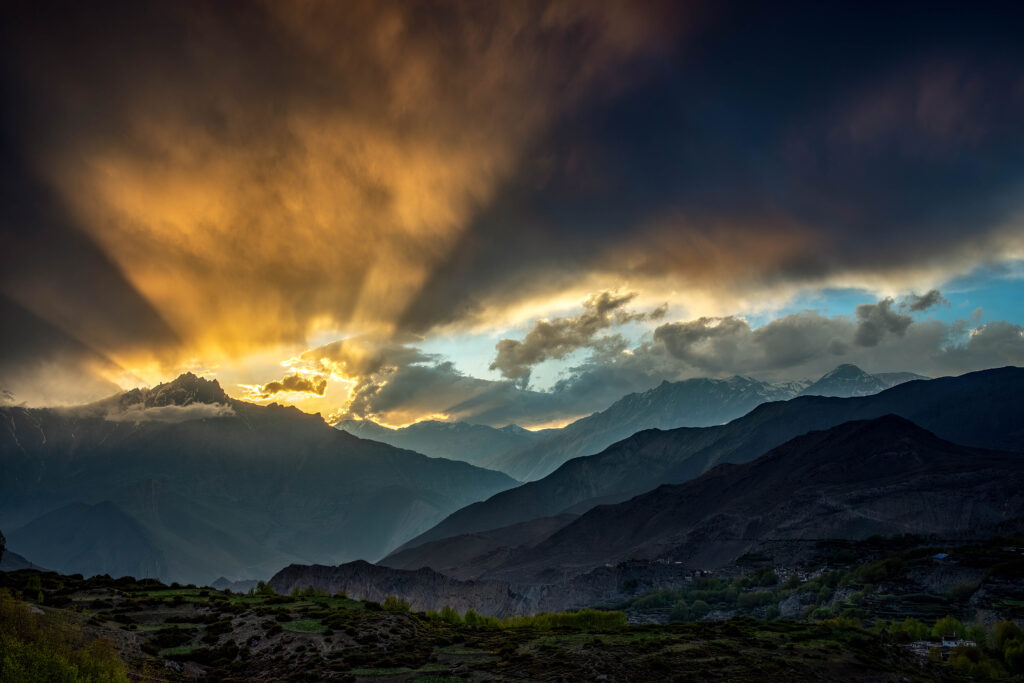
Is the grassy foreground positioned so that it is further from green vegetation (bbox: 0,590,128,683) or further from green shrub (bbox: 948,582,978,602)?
green shrub (bbox: 948,582,978,602)

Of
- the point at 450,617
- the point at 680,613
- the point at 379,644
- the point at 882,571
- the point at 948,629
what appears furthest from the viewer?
the point at 680,613

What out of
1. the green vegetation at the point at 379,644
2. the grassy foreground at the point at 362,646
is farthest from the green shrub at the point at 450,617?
the grassy foreground at the point at 362,646

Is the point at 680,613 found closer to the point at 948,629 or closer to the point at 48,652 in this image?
the point at 948,629

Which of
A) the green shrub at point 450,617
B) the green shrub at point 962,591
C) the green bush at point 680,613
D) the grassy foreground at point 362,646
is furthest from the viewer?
the green bush at point 680,613

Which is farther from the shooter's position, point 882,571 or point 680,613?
point 680,613

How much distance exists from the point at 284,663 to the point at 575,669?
47.2 feet

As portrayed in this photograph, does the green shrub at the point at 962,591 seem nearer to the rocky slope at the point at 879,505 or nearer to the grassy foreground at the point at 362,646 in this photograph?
the rocky slope at the point at 879,505

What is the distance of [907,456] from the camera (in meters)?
187

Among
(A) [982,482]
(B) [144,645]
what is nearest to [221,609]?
(B) [144,645]

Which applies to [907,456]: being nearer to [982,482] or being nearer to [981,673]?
[982,482]

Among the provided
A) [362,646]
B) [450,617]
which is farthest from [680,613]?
[362,646]

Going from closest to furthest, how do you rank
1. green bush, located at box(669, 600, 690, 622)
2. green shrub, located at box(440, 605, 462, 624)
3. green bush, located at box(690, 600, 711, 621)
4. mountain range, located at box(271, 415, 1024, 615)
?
green shrub, located at box(440, 605, 462, 624) < green bush, located at box(690, 600, 711, 621) < green bush, located at box(669, 600, 690, 622) < mountain range, located at box(271, 415, 1024, 615)

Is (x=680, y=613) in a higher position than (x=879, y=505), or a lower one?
lower

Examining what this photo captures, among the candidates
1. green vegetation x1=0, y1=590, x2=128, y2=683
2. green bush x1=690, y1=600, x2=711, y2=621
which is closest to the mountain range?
green bush x1=690, y1=600, x2=711, y2=621
